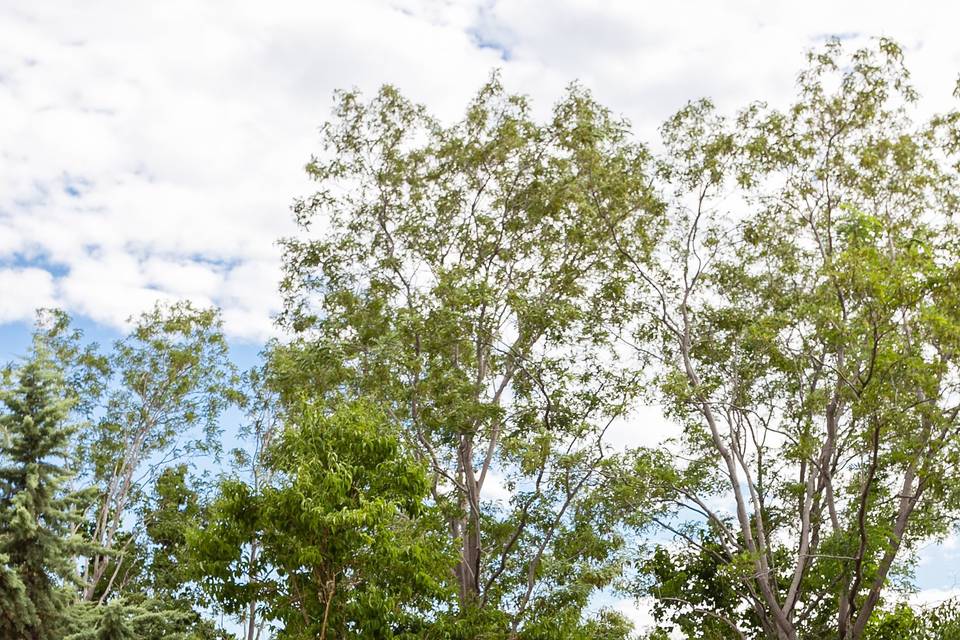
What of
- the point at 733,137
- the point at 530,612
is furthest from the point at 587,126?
the point at 530,612

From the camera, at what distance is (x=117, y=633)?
42.1 feet

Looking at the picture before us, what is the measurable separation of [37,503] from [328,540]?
16.3 feet

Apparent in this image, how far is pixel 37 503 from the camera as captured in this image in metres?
12.5

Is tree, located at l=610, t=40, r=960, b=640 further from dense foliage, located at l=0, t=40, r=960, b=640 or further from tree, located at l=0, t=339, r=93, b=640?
tree, located at l=0, t=339, r=93, b=640

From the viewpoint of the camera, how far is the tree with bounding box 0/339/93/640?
1235 centimetres

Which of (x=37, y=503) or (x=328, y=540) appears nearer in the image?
(x=328, y=540)

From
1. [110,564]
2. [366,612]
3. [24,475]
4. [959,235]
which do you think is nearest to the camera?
[366,612]

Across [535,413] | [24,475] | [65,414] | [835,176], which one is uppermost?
[835,176]

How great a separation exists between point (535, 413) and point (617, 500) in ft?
6.18

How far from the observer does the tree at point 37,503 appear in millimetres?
12352

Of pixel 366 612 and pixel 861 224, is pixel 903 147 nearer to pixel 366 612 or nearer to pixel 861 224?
pixel 861 224

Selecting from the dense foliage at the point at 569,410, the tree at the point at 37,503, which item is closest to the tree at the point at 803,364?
the dense foliage at the point at 569,410

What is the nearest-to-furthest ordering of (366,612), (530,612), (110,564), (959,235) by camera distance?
(366,612), (530,612), (959,235), (110,564)

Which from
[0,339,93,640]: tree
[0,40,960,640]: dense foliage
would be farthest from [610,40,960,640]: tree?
[0,339,93,640]: tree
